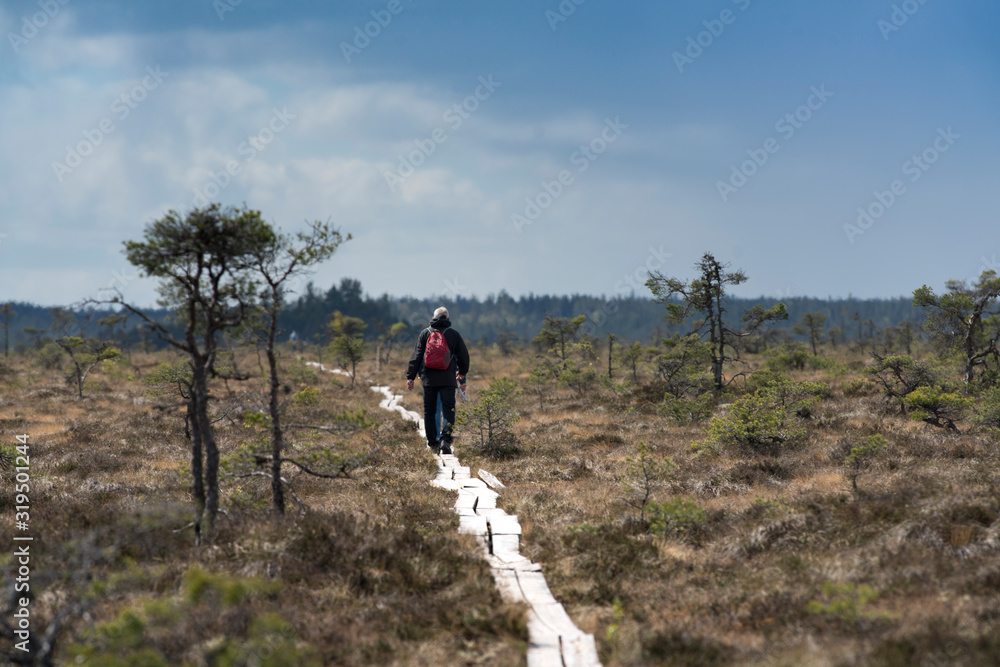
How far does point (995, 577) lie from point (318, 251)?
767 cm

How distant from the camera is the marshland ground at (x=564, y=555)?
173 inches

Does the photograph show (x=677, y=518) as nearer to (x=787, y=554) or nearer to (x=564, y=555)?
(x=787, y=554)

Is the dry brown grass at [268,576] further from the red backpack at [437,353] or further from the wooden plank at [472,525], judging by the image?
the red backpack at [437,353]

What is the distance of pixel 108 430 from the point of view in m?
16.9

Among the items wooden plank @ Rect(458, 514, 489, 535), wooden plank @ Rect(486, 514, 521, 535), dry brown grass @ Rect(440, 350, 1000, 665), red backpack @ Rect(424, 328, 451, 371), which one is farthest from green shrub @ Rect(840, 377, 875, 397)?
wooden plank @ Rect(458, 514, 489, 535)

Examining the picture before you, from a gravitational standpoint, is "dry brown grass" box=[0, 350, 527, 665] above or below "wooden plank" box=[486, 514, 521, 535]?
above

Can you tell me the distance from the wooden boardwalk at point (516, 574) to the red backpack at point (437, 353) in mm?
2305

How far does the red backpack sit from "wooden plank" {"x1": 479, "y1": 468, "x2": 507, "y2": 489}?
7.78 ft

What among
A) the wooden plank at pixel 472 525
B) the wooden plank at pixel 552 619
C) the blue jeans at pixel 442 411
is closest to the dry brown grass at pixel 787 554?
the wooden plank at pixel 552 619

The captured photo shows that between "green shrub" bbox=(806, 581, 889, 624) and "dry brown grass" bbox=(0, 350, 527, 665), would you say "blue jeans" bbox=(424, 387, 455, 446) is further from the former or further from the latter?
"green shrub" bbox=(806, 581, 889, 624)

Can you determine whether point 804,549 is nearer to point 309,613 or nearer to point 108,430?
point 309,613

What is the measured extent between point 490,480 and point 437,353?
2.97m

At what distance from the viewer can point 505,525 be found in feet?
27.1

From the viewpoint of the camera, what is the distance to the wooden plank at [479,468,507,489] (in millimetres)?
10616
